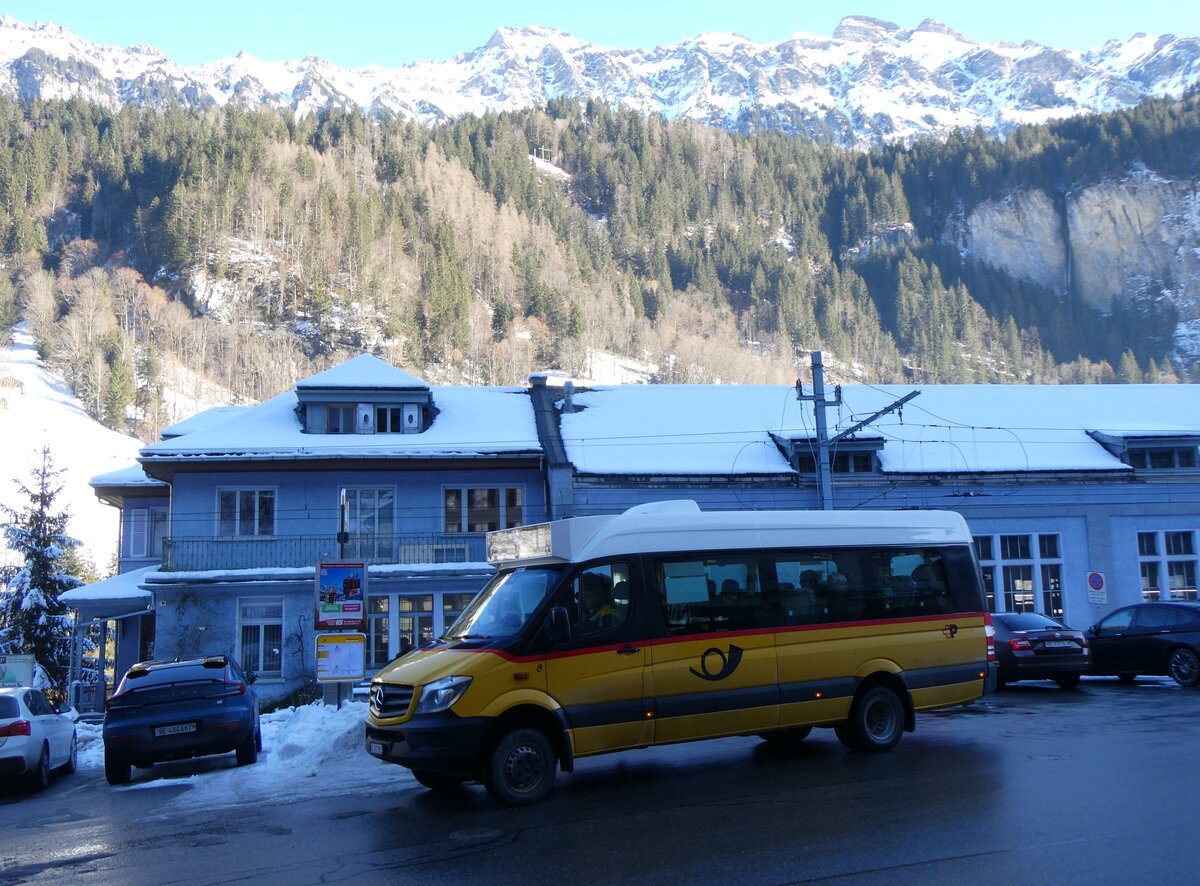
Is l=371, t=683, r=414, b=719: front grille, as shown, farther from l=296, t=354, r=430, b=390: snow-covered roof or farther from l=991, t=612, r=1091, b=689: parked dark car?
l=296, t=354, r=430, b=390: snow-covered roof

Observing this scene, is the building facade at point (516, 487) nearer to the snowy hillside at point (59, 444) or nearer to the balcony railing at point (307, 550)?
the balcony railing at point (307, 550)

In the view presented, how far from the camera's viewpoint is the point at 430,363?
129 metres

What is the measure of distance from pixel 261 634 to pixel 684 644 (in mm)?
19736

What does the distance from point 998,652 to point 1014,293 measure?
155775mm

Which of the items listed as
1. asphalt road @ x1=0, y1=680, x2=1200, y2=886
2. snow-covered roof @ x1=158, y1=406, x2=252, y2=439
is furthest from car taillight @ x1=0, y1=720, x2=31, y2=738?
snow-covered roof @ x1=158, y1=406, x2=252, y2=439

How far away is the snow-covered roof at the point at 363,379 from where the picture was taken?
95.7 feet

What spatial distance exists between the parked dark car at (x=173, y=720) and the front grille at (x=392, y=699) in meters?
3.98

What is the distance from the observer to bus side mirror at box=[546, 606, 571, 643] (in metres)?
9.62

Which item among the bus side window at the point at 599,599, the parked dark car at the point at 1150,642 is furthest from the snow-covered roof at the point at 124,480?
the parked dark car at the point at 1150,642

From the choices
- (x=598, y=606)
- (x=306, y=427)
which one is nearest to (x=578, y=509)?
(x=306, y=427)

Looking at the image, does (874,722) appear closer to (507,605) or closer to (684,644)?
(684,644)

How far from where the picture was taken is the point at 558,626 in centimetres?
964

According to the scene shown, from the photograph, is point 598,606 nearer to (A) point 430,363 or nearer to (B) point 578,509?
(B) point 578,509

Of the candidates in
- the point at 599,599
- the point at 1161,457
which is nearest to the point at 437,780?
the point at 599,599
